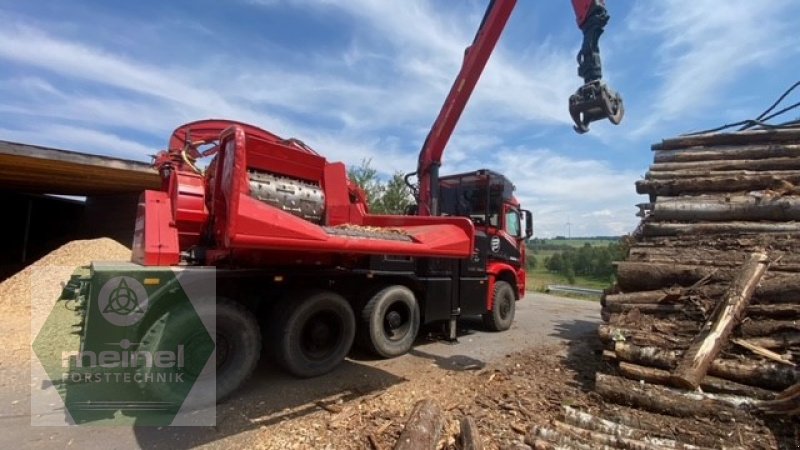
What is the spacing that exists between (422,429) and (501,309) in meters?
5.17

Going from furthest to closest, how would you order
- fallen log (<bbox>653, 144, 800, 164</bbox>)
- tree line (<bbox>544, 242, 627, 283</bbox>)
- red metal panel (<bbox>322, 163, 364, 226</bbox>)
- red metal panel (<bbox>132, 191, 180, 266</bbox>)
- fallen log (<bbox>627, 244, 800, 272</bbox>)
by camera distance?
1. tree line (<bbox>544, 242, 627, 283</bbox>)
2. fallen log (<bbox>653, 144, 800, 164</bbox>)
3. red metal panel (<bbox>322, 163, 364, 226</bbox>)
4. fallen log (<bbox>627, 244, 800, 272</bbox>)
5. red metal panel (<bbox>132, 191, 180, 266</bbox>)

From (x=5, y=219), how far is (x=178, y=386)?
14.7 metres

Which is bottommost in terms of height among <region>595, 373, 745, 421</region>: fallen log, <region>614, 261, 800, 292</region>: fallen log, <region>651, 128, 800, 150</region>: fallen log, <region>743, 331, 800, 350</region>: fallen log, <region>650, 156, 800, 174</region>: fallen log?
<region>595, 373, 745, 421</region>: fallen log

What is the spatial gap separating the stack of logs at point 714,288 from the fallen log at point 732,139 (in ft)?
0.08

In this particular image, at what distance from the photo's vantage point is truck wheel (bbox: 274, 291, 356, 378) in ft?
15.3

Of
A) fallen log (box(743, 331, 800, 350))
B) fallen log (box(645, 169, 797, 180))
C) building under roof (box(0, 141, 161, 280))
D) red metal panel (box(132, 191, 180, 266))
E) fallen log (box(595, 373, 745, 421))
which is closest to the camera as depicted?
fallen log (box(595, 373, 745, 421))

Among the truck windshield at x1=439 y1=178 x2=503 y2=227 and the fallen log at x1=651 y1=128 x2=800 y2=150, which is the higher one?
the fallen log at x1=651 y1=128 x2=800 y2=150

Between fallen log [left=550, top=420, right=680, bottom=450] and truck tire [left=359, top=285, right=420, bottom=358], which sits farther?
truck tire [left=359, top=285, right=420, bottom=358]

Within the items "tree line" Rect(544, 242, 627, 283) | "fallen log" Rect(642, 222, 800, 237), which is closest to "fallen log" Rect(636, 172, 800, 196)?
"fallen log" Rect(642, 222, 800, 237)

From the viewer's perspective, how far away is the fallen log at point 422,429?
3.23m

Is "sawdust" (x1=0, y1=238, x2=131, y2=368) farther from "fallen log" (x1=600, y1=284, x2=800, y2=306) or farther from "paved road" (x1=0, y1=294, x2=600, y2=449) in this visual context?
"fallen log" (x1=600, y1=284, x2=800, y2=306)

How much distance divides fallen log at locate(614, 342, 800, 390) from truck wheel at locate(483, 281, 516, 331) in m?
3.49

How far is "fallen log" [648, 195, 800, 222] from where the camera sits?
19.9ft

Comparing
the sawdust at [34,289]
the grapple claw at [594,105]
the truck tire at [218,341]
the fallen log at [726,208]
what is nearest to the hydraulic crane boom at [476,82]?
the grapple claw at [594,105]
